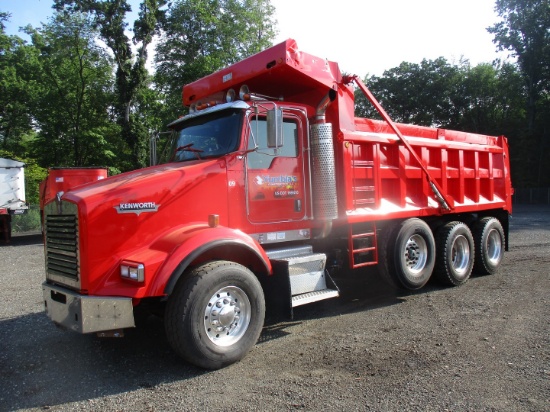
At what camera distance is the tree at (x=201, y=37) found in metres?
26.3

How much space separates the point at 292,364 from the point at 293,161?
8.36 feet

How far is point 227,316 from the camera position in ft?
15.3

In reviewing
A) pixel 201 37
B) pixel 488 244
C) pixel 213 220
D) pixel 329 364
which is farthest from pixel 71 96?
pixel 329 364

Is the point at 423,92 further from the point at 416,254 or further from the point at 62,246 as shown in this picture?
the point at 62,246

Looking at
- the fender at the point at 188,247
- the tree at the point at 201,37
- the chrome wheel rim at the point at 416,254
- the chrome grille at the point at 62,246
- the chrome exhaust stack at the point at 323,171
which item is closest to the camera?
the fender at the point at 188,247

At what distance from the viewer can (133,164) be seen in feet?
82.1

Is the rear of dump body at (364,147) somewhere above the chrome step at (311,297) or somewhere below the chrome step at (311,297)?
above

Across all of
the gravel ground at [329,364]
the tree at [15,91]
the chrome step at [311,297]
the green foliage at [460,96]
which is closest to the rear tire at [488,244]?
the gravel ground at [329,364]

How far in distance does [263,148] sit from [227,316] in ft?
6.77

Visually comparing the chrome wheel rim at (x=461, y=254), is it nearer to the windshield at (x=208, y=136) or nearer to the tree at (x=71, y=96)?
the windshield at (x=208, y=136)

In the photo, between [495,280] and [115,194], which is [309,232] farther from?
[495,280]

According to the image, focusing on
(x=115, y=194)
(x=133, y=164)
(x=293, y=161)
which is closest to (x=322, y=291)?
(x=293, y=161)

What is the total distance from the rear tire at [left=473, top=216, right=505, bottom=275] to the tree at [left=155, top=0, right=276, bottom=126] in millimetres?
19807

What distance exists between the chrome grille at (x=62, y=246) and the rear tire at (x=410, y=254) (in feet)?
14.9
